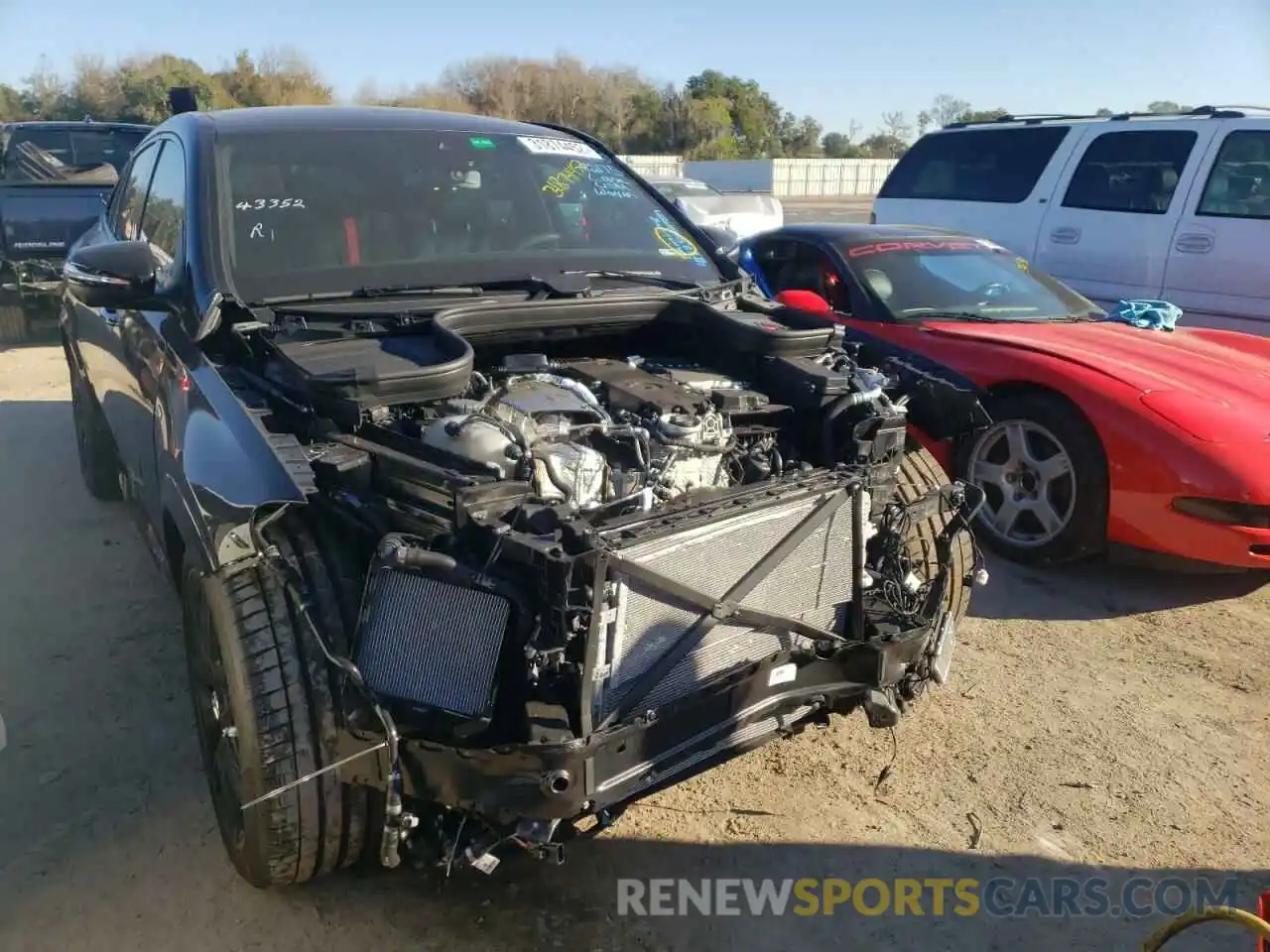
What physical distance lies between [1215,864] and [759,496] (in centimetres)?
165

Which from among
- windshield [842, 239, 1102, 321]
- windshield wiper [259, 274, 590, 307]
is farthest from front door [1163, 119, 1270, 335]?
windshield wiper [259, 274, 590, 307]

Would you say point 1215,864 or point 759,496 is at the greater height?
point 759,496

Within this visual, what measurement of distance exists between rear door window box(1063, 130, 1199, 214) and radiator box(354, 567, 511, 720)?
6911mm

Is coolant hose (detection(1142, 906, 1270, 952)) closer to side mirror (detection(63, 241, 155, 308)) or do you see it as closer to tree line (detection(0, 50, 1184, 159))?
side mirror (detection(63, 241, 155, 308))

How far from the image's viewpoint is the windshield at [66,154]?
10242 mm

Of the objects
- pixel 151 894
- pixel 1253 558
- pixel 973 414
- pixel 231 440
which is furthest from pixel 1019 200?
pixel 151 894

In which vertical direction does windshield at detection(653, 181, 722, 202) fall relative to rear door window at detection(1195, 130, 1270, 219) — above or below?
below

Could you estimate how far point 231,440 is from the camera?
8.07 feet

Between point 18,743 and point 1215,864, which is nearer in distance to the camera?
point 1215,864

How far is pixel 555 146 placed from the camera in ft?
13.5

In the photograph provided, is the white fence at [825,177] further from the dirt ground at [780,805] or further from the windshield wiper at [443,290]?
the windshield wiper at [443,290]

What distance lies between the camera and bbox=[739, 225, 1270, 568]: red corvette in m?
4.09

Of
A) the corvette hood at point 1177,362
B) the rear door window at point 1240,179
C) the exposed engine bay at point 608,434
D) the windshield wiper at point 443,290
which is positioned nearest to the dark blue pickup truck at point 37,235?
the windshield wiper at point 443,290

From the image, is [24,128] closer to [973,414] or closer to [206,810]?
[206,810]
